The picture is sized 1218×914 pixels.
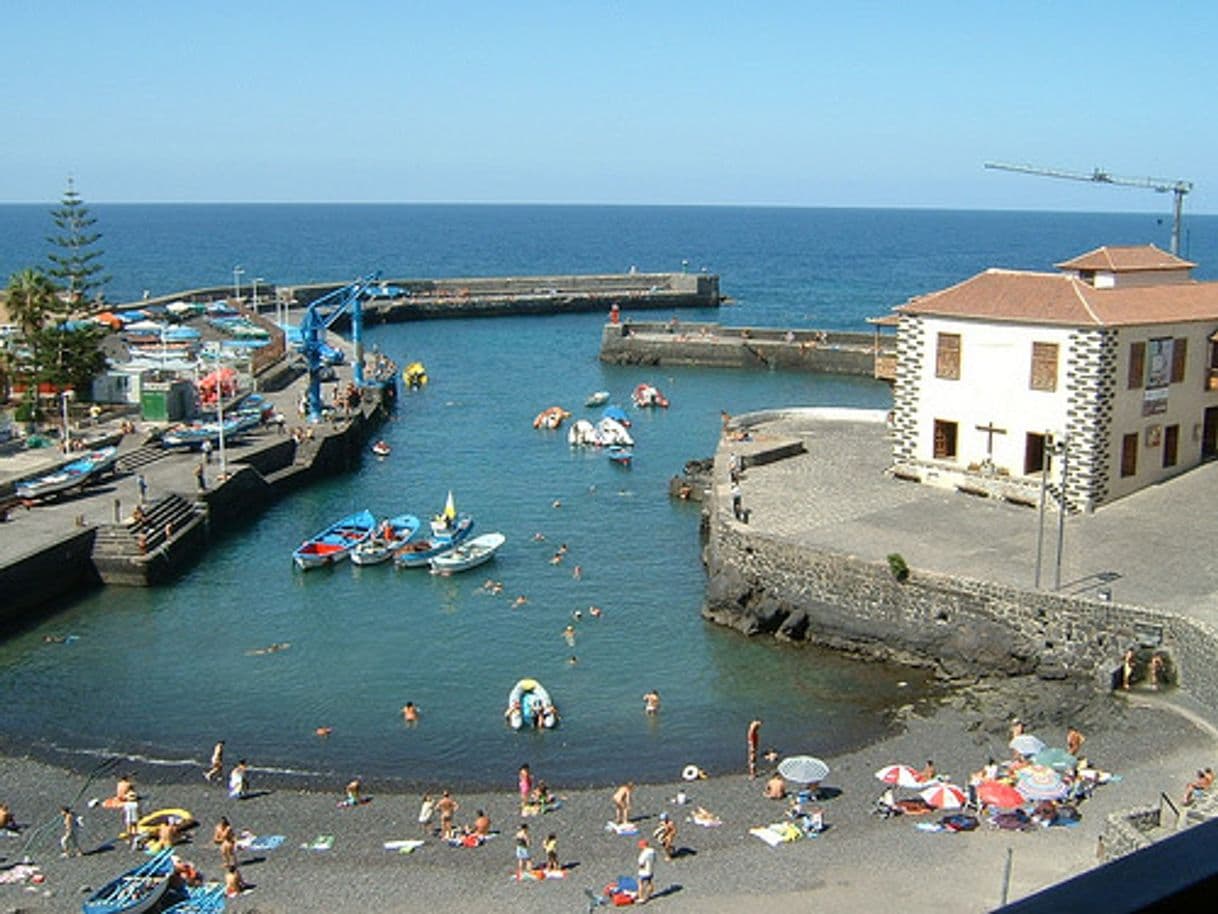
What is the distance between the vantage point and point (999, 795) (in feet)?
76.3

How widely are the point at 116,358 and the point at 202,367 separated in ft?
17.0

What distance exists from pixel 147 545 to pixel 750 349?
51.6m

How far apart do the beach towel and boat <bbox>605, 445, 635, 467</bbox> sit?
3191cm

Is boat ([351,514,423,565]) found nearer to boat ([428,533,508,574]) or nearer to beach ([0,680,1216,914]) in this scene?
boat ([428,533,508,574])

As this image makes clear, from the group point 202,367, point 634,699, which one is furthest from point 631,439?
point 634,699

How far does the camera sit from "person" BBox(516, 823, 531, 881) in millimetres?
22422

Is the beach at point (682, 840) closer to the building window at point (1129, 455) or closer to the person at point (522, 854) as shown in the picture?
the person at point (522, 854)

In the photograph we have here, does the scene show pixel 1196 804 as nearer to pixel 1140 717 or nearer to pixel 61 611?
pixel 1140 717

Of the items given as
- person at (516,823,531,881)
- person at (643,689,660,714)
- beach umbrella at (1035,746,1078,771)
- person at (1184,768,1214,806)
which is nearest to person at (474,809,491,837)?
person at (516,823,531,881)

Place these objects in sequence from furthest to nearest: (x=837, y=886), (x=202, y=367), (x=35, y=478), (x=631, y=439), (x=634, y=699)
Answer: (x=202, y=367) < (x=631, y=439) < (x=35, y=478) < (x=634, y=699) < (x=837, y=886)

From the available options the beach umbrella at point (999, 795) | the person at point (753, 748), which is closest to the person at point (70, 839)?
the person at point (753, 748)

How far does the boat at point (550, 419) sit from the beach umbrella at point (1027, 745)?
39.3 m

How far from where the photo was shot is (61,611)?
121 ft

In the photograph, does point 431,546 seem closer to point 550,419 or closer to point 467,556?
point 467,556
